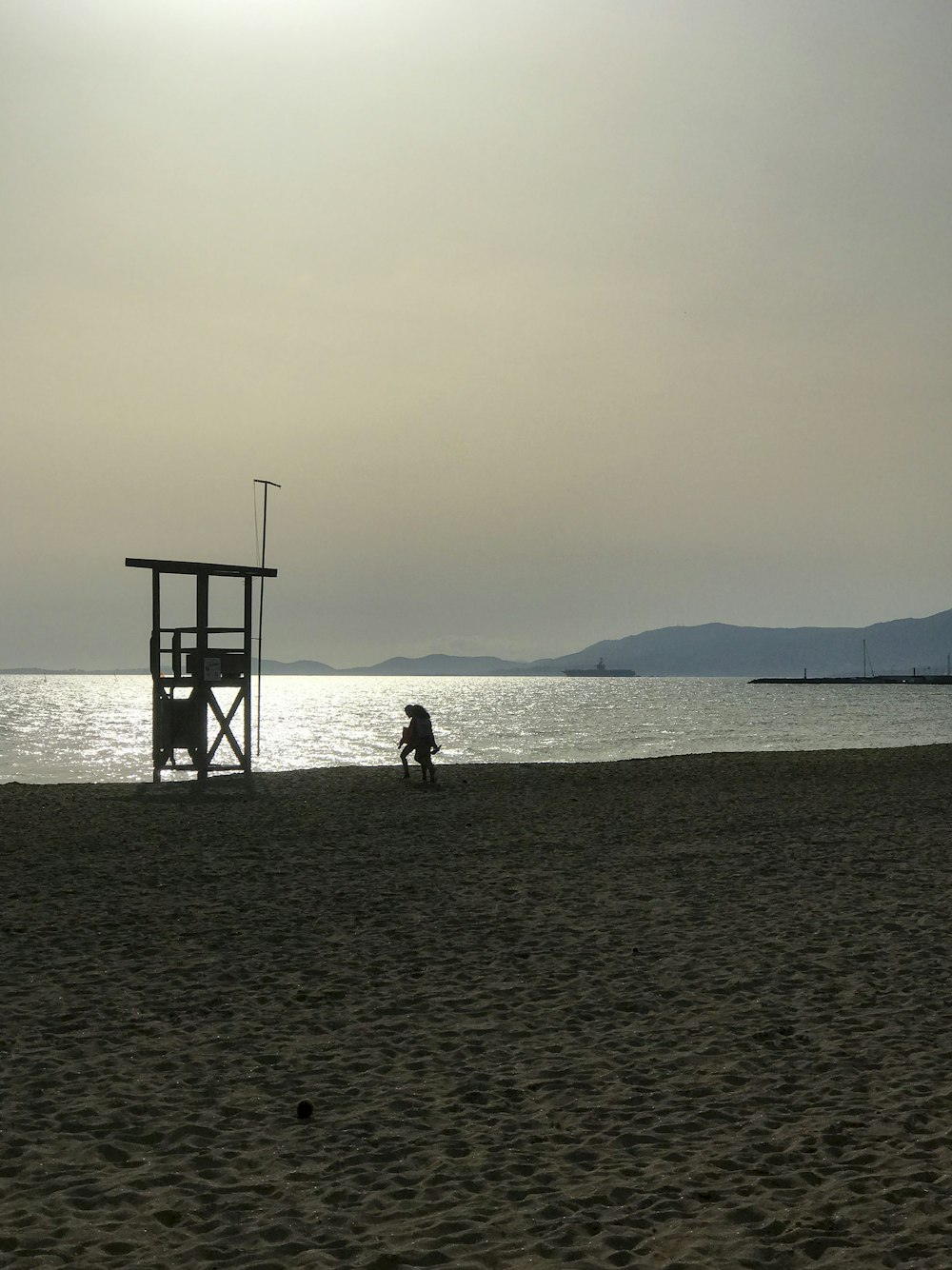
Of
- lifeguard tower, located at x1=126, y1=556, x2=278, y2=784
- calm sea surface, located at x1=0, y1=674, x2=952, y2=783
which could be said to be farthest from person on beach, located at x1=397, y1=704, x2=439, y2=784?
calm sea surface, located at x1=0, y1=674, x2=952, y2=783

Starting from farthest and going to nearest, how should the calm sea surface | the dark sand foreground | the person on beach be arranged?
the calm sea surface → the person on beach → the dark sand foreground

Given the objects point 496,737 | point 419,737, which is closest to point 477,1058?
point 419,737

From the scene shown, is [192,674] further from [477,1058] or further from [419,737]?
[477,1058]

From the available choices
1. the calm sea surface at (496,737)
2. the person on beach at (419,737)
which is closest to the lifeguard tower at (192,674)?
the person on beach at (419,737)

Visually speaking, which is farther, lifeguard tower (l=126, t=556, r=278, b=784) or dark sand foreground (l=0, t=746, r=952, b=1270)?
lifeguard tower (l=126, t=556, r=278, b=784)

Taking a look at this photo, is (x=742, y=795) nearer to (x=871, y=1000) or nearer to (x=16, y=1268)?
(x=871, y=1000)

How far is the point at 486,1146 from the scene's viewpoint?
18.2 ft

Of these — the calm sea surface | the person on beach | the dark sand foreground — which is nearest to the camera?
the dark sand foreground

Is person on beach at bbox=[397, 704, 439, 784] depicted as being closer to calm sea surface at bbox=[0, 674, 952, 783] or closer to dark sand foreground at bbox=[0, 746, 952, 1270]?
dark sand foreground at bbox=[0, 746, 952, 1270]

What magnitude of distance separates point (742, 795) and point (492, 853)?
885 centimetres

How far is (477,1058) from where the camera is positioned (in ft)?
22.6

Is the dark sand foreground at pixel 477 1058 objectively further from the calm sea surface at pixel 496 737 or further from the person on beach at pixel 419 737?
the calm sea surface at pixel 496 737

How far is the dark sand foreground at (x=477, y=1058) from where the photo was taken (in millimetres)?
4703

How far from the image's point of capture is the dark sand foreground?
4.70 m
